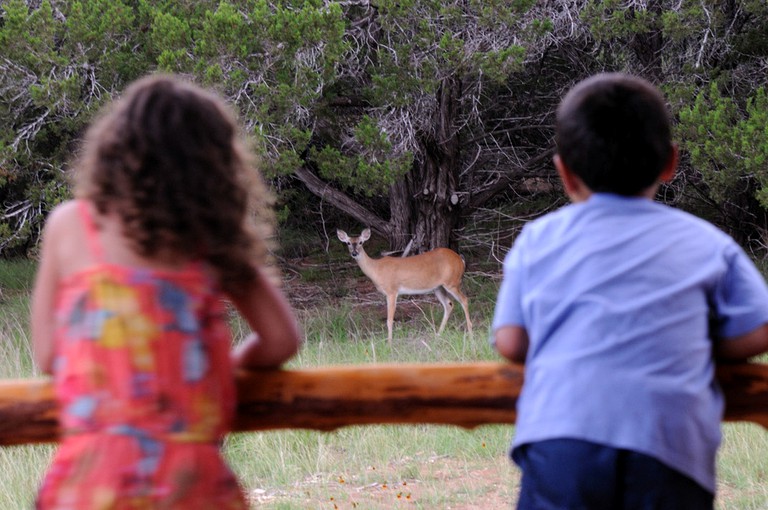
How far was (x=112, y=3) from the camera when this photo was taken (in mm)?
9445

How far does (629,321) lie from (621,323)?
0.02 m

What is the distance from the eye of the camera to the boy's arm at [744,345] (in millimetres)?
1979

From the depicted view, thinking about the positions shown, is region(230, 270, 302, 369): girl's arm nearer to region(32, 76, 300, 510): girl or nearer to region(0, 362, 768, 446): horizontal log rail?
region(32, 76, 300, 510): girl

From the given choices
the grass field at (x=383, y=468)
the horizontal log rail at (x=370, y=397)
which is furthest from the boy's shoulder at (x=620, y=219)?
the grass field at (x=383, y=468)

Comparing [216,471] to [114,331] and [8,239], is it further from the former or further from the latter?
[8,239]

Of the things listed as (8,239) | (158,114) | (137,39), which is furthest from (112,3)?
(158,114)

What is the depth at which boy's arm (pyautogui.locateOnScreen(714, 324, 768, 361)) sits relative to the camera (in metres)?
1.98

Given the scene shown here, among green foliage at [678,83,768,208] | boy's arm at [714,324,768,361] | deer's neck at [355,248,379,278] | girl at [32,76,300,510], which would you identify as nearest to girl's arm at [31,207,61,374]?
girl at [32,76,300,510]

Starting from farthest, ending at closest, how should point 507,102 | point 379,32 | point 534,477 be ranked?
point 507,102 < point 379,32 < point 534,477

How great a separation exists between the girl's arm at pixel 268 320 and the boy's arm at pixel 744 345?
0.85 meters

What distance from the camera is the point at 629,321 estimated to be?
1.88 meters

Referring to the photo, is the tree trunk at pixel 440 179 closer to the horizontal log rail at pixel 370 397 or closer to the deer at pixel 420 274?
the deer at pixel 420 274

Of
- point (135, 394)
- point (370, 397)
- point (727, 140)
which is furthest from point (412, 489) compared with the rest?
point (727, 140)

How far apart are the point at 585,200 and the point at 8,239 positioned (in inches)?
382
